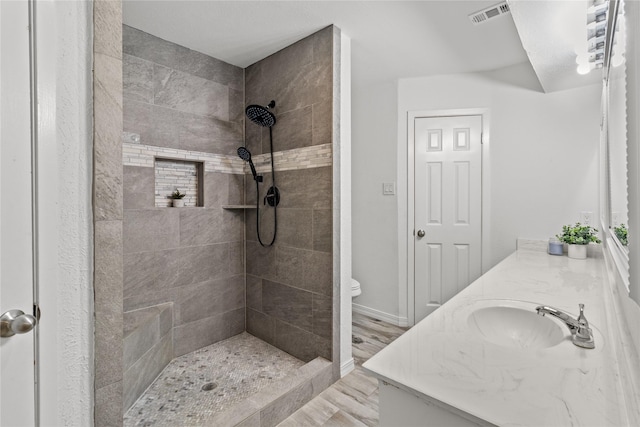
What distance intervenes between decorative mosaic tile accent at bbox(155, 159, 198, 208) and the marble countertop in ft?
6.91

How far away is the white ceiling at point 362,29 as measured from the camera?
6.23 feet

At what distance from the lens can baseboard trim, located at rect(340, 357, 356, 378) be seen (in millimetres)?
2225

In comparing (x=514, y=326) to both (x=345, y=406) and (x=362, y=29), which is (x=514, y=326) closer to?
(x=345, y=406)

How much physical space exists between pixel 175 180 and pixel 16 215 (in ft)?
5.74

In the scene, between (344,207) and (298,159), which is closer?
(344,207)

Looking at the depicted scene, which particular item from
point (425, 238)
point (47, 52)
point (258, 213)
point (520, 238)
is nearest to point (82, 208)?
point (47, 52)

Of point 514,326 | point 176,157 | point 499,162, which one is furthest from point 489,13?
point 176,157

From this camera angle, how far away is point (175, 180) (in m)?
2.47

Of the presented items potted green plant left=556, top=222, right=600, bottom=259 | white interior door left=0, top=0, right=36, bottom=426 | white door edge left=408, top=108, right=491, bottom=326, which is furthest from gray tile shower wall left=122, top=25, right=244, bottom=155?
potted green plant left=556, top=222, right=600, bottom=259

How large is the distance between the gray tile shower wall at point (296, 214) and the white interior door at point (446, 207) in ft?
4.16

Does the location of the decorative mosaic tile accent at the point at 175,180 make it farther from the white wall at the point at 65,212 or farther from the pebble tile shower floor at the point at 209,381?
the white wall at the point at 65,212

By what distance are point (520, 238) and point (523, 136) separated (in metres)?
0.87

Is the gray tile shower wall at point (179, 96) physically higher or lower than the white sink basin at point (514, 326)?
higher

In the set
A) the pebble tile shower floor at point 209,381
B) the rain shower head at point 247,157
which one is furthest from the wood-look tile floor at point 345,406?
the rain shower head at point 247,157
